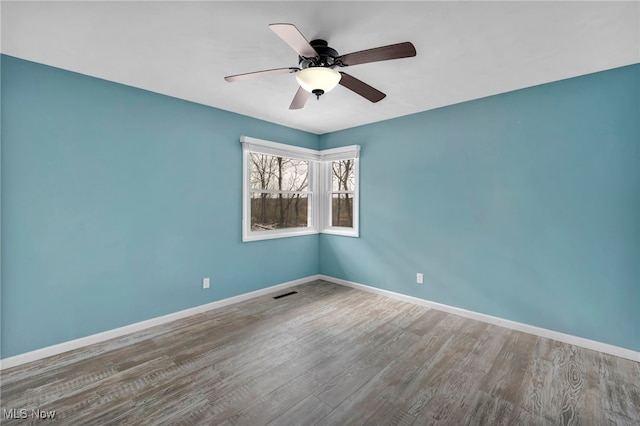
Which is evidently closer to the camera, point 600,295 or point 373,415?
point 373,415

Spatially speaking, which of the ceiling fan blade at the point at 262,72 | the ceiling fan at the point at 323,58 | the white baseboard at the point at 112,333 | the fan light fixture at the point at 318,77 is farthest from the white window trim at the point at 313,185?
the fan light fixture at the point at 318,77

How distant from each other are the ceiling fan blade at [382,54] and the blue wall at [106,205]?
225 cm

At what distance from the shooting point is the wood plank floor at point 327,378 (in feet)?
5.91

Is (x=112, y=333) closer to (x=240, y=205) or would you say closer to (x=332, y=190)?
(x=240, y=205)

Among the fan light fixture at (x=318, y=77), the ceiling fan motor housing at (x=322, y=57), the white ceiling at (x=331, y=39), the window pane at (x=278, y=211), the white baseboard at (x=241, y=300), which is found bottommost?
the white baseboard at (x=241, y=300)

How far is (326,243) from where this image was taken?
4.84 metres

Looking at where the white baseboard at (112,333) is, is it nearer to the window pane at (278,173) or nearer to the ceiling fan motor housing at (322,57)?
the window pane at (278,173)

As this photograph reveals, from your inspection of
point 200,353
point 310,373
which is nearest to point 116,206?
point 200,353

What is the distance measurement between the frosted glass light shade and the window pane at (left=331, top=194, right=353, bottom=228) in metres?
2.75

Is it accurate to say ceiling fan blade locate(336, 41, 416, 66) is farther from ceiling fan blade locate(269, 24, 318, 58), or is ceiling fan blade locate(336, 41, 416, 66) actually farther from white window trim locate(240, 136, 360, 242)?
white window trim locate(240, 136, 360, 242)

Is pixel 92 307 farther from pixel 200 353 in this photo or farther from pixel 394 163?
pixel 394 163

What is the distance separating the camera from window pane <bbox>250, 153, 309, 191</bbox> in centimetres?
412

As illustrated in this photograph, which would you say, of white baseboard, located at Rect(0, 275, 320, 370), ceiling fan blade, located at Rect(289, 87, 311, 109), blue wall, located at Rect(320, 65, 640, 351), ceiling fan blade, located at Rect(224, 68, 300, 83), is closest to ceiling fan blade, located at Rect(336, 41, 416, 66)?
ceiling fan blade, located at Rect(224, 68, 300, 83)

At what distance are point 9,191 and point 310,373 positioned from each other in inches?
112
